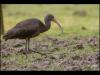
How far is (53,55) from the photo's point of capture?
12750 millimetres

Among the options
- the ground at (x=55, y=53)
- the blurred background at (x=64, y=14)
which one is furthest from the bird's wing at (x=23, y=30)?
the blurred background at (x=64, y=14)

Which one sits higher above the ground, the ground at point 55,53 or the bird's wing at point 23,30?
the bird's wing at point 23,30

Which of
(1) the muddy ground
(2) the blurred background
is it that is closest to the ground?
(1) the muddy ground

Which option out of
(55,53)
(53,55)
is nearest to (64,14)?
(55,53)

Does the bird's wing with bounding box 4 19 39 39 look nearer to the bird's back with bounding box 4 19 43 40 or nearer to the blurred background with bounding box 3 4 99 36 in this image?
the bird's back with bounding box 4 19 43 40

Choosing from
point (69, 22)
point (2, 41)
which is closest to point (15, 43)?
point (2, 41)

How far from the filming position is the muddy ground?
11797 mm

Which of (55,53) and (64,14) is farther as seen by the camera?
(64,14)

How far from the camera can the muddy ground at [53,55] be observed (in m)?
11.8

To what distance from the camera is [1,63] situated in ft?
39.9

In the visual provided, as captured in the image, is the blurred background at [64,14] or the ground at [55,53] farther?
the blurred background at [64,14]

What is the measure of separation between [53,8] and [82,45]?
14167mm

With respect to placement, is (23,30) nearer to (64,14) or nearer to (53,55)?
(53,55)

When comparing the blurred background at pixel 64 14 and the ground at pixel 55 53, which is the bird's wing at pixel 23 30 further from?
the blurred background at pixel 64 14
